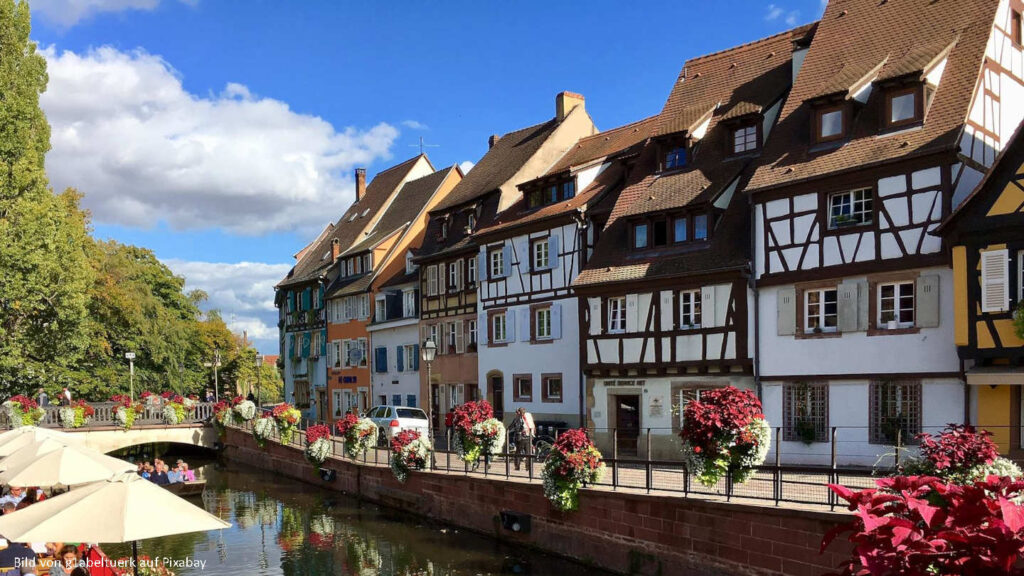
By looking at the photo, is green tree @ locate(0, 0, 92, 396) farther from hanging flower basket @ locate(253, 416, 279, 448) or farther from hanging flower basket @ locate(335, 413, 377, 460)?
→ hanging flower basket @ locate(335, 413, 377, 460)

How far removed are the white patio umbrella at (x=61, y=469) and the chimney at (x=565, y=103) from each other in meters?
24.4

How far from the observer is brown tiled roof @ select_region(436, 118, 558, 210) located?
3562cm

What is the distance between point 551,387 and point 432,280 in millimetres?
10145

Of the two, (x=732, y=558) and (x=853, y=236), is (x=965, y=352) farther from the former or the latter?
(x=732, y=558)

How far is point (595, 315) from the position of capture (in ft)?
86.4

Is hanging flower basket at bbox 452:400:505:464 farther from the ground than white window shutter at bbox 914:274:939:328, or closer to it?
closer to it

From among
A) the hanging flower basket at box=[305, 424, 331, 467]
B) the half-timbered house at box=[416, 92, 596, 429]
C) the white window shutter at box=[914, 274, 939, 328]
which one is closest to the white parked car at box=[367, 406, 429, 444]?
the hanging flower basket at box=[305, 424, 331, 467]

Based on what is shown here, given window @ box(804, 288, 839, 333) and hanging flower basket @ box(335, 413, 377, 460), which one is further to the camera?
hanging flower basket @ box(335, 413, 377, 460)

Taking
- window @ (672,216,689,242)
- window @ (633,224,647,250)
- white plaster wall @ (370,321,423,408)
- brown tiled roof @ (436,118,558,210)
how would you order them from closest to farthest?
window @ (672,216,689,242), window @ (633,224,647,250), brown tiled roof @ (436,118,558,210), white plaster wall @ (370,321,423,408)

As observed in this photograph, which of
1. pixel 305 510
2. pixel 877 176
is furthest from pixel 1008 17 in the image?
pixel 305 510

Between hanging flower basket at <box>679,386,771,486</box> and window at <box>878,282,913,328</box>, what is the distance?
6298mm

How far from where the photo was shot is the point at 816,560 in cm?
1348

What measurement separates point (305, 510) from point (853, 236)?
17831 mm

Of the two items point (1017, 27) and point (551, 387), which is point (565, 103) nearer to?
point (551, 387)
